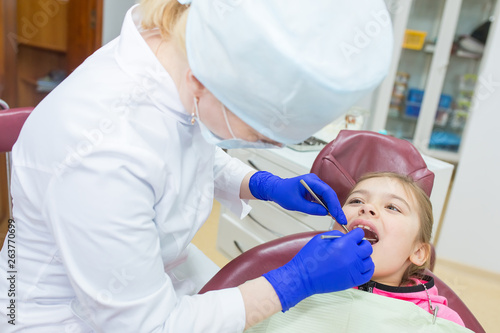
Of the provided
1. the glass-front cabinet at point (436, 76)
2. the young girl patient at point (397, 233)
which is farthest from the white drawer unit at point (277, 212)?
the glass-front cabinet at point (436, 76)

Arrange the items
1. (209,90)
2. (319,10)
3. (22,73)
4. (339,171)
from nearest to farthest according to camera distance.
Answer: (319,10), (209,90), (339,171), (22,73)

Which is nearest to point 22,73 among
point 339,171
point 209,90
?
point 339,171

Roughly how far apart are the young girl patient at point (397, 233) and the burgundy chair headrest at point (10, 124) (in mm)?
1041

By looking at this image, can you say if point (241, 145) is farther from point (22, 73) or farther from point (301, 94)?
point (22, 73)

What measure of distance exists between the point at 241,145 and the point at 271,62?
0.23 metres

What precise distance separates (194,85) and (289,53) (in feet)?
0.69

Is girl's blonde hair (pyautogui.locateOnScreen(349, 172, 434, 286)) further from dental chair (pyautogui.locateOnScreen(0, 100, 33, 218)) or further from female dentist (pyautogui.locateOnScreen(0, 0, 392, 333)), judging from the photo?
dental chair (pyautogui.locateOnScreen(0, 100, 33, 218))

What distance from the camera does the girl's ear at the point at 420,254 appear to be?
51.8 inches

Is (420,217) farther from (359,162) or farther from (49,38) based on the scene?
(49,38)

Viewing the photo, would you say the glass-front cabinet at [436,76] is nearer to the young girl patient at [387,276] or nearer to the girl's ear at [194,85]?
the young girl patient at [387,276]

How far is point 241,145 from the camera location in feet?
2.84

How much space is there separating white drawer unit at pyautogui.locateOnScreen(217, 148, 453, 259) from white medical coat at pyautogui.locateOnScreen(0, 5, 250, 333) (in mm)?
998

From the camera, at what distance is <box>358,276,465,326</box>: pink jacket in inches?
46.8

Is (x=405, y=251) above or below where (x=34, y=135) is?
below
